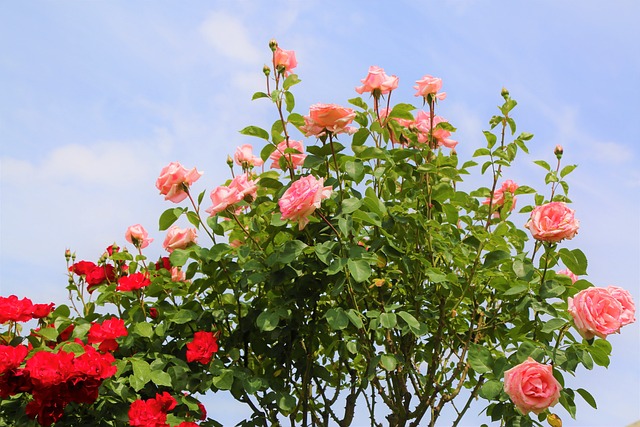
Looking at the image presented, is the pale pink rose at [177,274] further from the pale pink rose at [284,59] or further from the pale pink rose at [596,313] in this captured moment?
the pale pink rose at [596,313]

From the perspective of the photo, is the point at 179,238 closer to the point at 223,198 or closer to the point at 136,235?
the point at 136,235

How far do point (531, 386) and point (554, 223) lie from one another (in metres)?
0.53

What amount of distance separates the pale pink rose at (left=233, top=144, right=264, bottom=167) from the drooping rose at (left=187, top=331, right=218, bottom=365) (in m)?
0.73

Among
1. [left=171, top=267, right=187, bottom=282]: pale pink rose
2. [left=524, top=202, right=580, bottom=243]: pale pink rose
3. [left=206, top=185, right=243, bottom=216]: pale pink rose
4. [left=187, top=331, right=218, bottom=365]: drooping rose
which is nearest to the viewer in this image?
[left=524, top=202, right=580, bottom=243]: pale pink rose

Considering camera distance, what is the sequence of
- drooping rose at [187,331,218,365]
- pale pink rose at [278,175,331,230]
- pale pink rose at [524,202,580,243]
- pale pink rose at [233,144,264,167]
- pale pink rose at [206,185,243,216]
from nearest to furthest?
pale pink rose at [278,175,331,230]
pale pink rose at [524,202,580,243]
pale pink rose at [206,185,243,216]
drooping rose at [187,331,218,365]
pale pink rose at [233,144,264,167]

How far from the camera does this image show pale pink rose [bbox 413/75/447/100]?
9.00 feet

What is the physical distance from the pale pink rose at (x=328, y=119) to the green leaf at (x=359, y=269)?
1.46 ft

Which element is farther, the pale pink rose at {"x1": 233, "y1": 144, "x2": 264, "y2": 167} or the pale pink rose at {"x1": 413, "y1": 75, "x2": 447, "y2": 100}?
the pale pink rose at {"x1": 233, "y1": 144, "x2": 264, "y2": 167}

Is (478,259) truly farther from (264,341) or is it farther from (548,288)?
(264,341)

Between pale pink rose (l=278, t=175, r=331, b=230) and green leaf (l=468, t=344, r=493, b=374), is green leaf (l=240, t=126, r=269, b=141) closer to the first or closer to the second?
pale pink rose (l=278, t=175, r=331, b=230)

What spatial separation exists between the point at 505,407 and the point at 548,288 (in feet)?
1.42

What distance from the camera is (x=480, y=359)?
2.54 meters

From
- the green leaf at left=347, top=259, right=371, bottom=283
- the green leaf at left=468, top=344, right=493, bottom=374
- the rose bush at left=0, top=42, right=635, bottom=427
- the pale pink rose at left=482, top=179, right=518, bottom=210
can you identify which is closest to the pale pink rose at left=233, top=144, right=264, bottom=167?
the rose bush at left=0, top=42, right=635, bottom=427

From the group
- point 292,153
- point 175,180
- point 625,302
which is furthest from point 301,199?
point 625,302
